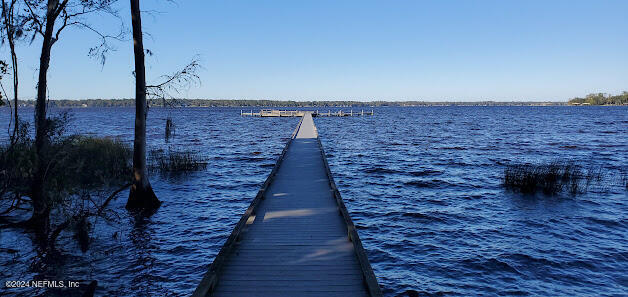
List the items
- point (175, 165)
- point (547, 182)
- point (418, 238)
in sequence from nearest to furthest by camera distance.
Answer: point (418, 238) → point (547, 182) → point (175, 165)

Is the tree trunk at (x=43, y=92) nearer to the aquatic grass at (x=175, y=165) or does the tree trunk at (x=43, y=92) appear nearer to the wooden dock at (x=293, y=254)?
the wooden dock at (x=293, y=254)

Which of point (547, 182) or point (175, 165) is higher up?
point (547, 182)

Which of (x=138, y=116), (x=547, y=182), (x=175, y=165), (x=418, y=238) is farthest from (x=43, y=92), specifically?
(x=547, y=182)

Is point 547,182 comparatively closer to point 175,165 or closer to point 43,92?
point 175,165

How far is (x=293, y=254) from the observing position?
305 inches

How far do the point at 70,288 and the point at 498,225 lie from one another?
12.2 meters

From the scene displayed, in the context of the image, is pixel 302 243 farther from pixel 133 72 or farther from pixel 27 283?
pixel 133 72

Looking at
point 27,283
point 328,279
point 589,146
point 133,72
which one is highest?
point 133,72

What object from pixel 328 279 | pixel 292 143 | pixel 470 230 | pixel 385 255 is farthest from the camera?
pixel 292 143

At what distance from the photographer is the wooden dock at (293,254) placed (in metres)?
6.34

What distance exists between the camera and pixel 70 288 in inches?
284

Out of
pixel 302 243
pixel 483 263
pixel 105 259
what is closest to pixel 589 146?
pixel 483 263

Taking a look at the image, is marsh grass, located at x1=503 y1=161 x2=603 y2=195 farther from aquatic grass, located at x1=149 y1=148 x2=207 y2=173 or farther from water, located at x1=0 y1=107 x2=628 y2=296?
aquatic grass, located at x1=149 y1=148 x2=207 y2=173

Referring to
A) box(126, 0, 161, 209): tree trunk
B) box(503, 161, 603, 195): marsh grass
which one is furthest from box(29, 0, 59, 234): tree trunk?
box(503, 161, 603, 195): marsh grass
